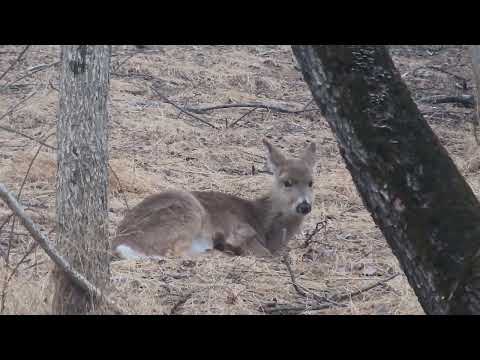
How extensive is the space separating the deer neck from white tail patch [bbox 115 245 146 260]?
6.79 feet

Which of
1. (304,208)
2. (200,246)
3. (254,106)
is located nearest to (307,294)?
(200,246)

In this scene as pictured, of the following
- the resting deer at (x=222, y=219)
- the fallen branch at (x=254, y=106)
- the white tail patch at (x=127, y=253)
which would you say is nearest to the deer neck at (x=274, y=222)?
the resting deer at (x=222, y=219)

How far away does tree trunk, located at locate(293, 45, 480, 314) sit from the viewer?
4.07 metres

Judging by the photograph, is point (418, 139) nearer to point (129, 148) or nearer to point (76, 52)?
point (76, 52)

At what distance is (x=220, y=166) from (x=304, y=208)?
2.94m

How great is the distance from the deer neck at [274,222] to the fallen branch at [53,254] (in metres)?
4.28

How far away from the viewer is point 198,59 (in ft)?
54.1

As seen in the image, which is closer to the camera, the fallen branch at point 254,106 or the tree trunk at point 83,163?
the tree trunk at point 83,163

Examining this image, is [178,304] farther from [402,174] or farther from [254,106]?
[254,106]

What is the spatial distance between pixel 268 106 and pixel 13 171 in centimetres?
527

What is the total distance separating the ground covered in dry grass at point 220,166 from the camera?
21.9 ft

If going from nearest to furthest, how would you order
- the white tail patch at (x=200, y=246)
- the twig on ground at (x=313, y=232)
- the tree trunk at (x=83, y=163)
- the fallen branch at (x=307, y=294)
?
the tree trunk at (x=83, y=163) < the fallen branch at (x=307, y=294) < the white tail patch at (x=200, y=246) < the twig on ground at (x=313, y=232)

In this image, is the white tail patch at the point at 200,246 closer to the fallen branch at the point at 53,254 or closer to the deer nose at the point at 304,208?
the deer nose at the point at 304,208
